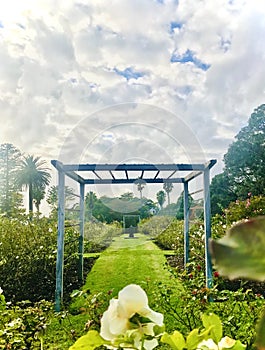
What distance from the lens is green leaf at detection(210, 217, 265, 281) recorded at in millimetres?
150

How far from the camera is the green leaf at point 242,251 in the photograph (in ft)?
0.49

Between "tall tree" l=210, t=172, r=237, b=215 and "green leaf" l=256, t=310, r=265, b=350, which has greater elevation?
"tall tree" l=210, t=172, r=237, b=215

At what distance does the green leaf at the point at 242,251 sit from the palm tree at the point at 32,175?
22.2 metres

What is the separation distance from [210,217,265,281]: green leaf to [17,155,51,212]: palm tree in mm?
22177

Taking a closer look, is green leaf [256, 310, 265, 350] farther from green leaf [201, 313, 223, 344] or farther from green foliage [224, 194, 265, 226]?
green foliage [224, 194, 265, 226]

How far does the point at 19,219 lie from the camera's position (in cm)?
581

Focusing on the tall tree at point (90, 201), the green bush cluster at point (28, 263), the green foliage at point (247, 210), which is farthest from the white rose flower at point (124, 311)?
the green foliage at point (247, 210)

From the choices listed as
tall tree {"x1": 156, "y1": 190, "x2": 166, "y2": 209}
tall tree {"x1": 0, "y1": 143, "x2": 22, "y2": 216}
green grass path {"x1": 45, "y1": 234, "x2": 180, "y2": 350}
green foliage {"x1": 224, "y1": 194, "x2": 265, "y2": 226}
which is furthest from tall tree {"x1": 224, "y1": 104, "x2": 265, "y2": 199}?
tall tree {"x1": 0, "y1": 143, "x2": 22, "y2": 216}

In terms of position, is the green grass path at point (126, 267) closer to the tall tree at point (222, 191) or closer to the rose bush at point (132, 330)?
the rose bush at point (132, 330)

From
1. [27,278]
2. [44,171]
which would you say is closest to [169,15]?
[27,278]

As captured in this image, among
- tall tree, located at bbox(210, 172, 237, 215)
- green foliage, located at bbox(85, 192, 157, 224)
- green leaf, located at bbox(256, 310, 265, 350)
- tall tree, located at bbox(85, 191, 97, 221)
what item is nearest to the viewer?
green leaf, located at bbox(256, 310, 265, 350)

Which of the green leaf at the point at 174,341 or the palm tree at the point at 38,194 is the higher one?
the palm tree at the point at 38,194

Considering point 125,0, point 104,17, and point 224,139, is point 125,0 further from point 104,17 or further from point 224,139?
point 224,139

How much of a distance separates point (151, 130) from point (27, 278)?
222 cm
